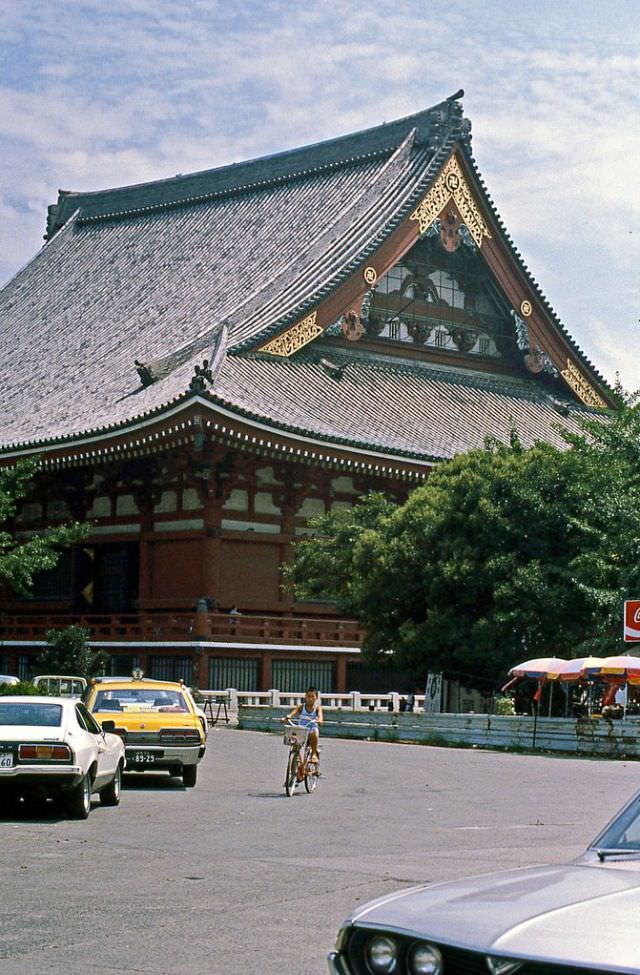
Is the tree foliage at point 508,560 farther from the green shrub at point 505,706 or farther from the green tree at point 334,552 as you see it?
the green tree at point 334,552

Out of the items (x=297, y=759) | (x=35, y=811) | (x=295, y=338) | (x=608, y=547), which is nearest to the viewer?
(x=35, y=811)

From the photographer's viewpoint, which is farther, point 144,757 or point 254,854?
point 144,757

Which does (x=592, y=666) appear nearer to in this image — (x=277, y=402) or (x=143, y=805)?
(x=143, y=805)

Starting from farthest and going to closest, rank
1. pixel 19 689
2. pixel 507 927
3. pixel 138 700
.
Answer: pixel 19 689, pixel 138 700, pixel 507 927

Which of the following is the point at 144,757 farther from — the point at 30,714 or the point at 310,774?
the point at 30,714

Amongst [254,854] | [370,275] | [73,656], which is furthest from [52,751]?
[370,275]

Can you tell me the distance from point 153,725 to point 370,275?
97.1 feet

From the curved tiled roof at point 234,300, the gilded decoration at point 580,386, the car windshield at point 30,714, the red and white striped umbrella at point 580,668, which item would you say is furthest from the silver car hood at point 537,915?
the gilded decoration at point 580,386

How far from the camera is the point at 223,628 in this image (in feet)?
137

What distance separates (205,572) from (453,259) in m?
15.6

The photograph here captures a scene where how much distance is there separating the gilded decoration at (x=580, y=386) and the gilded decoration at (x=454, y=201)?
5841 mm

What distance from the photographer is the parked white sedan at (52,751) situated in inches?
643

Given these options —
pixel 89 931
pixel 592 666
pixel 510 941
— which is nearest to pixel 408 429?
pixel 592 666

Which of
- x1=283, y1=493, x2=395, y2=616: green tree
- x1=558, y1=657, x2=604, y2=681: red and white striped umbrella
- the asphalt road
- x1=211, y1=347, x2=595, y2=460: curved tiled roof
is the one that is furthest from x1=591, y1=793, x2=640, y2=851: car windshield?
x1=211, y1=347, x2=595, y2=460: curved tiled roof
